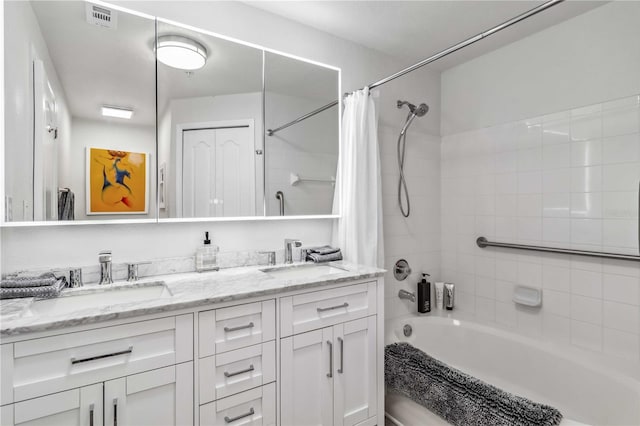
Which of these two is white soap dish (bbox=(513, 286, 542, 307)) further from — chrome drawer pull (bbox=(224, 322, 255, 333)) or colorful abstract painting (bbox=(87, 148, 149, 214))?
colorful abstract painting (bbox=(87, 148, 149, 214))

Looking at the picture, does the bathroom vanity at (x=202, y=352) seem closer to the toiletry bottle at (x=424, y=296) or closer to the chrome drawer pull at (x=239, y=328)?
the chrome drawer pull at (x=239, y=328)

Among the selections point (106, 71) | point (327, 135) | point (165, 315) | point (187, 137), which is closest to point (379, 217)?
point (327, 135)

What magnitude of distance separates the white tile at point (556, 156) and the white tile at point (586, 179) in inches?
3.1

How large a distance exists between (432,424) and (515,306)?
1.13 meters

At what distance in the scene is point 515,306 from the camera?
7.64 feet

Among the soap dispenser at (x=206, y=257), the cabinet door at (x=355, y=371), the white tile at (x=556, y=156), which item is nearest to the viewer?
the cabinet door at (x=355, y=371)

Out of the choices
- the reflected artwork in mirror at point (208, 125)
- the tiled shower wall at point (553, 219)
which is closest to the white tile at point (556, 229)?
the tiled shower wall at point (553, 219)

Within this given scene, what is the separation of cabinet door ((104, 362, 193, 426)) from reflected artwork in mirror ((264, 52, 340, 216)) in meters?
1.01

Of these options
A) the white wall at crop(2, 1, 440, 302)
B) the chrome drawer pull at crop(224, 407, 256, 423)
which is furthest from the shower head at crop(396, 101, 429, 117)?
the chrome drawer pull at crop(224, 407, 256, 423)

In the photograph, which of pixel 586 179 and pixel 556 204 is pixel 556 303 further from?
pixel 586 179

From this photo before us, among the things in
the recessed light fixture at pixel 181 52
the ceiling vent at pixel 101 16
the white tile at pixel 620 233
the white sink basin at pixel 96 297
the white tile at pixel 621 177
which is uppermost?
the ceiling vent at pixel 101 16

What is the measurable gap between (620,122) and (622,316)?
1.10 meters

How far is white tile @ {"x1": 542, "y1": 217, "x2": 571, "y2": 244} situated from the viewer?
2070 mm

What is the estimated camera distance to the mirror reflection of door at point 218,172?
173 centimetres
